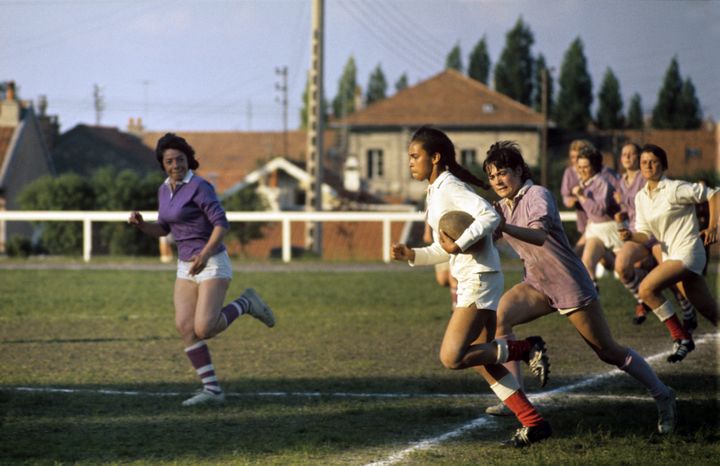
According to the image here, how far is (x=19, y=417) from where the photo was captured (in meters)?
7.93

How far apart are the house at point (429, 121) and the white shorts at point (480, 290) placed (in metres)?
60.2

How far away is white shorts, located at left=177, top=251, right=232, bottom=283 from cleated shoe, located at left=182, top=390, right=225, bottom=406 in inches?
36.4

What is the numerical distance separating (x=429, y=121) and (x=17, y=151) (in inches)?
985

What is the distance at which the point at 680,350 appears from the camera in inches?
407

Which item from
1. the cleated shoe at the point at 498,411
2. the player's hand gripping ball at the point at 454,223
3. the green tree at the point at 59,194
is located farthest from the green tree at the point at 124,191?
the player's hand gripping ball at the point at 454,223

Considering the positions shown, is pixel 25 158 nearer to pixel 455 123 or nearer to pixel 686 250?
pixel 455 123

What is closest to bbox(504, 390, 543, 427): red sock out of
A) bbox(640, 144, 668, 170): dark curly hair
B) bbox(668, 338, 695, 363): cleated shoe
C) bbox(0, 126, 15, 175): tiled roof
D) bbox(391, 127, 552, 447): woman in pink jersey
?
bbox(391, 127, 552, 447): woman in pink jersey

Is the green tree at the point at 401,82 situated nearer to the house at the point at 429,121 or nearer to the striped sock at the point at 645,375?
the house at the point at 429,121

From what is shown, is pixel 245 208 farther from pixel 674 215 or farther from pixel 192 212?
pixel 192 212

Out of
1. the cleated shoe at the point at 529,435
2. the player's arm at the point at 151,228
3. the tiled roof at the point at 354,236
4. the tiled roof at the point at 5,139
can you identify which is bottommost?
the tiled roof at the point at 354,236

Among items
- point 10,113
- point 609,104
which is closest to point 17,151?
point 10,113

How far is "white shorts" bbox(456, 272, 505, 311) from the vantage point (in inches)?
263

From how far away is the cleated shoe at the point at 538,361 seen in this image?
6.94 m

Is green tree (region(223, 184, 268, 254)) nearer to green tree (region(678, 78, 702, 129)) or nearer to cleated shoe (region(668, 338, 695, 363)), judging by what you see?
cleated shoe (region(668, 338, 695, 363))
